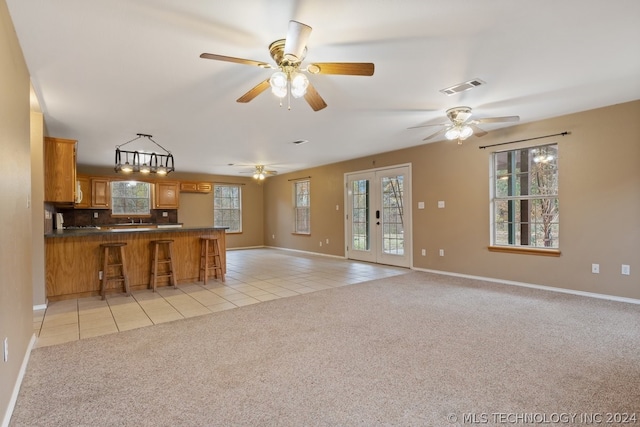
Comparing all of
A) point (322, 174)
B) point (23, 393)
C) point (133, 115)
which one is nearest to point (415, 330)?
point (23, 393)

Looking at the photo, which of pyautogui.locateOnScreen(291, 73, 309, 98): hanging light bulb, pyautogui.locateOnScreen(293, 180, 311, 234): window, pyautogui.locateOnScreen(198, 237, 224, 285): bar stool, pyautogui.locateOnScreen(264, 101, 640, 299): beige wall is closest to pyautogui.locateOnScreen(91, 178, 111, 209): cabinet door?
pyautogui.locateOnScreen(198, 237, 224, 285): bar stool

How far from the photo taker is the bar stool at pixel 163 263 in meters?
4.59

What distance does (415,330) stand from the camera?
3.03 m

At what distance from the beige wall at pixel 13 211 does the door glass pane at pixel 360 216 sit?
5.67 m

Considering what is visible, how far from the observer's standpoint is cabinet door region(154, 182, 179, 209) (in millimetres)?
8352

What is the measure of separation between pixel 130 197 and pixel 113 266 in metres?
4.51

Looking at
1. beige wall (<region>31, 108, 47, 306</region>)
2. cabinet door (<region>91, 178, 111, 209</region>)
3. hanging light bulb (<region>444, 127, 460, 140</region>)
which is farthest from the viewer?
cabinet door (<region>91, 178, 111, 209</region>)

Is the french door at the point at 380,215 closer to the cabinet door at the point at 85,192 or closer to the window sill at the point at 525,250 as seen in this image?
the window sill at the point at 525,250

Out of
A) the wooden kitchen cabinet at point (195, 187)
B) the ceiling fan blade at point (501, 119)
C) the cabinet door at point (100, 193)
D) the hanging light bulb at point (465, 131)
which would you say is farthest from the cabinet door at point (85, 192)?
the ceiling fan blade at point (501, 119)

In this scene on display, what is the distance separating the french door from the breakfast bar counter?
3.67 metres

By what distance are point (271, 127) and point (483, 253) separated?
3870 mm

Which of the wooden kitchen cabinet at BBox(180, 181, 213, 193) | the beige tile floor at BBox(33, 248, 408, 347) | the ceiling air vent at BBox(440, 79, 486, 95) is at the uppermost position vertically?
the ceiling air vent at BBox(440, 79, 486, 95)

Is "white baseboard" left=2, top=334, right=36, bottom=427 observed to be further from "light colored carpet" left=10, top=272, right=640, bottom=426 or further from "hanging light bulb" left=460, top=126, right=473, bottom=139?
"hanging light bulb" left=460, top=126, right=473, bottom=139

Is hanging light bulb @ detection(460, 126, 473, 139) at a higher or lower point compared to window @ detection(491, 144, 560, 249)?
higher
